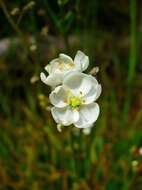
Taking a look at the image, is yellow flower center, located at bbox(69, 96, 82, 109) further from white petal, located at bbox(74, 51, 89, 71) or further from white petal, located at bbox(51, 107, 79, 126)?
white petal, located at bbox(74, 51, 89, 71)

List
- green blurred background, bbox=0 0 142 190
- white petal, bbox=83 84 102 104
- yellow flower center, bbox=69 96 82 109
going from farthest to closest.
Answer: green blurred background, bbox=0 0 142 190
yellow flower center, bbox=69 96 82 109
white petal, bbox=83 84 102 104

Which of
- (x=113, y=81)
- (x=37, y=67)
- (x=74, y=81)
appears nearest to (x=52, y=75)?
(x=74, y=81)

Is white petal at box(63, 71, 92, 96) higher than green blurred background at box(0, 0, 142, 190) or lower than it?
higher

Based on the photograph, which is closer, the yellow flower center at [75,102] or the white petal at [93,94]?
the white petal at [93,94]

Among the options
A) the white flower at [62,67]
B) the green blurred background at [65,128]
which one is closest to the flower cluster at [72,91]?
the white flower at [62,67]

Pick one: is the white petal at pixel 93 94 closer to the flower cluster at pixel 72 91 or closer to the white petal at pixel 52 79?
the flower cluster at pixel 72 91

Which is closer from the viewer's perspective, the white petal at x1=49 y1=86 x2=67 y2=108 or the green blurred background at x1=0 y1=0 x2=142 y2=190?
the white petal at x1=49 y1=86 x2=67 y2=108

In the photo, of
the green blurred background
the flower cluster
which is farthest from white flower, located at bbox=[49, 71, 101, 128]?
the green blurred background
